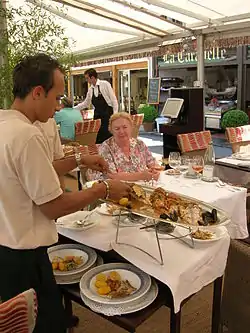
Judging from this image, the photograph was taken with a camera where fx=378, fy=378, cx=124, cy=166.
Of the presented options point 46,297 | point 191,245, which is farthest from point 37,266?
point 191,245

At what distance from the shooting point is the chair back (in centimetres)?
96

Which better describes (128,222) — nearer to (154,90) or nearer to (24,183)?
(24,183)

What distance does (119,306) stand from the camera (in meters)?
1.33

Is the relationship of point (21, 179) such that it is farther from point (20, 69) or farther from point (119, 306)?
Result: point (119, 306)

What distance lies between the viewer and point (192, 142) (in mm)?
4059

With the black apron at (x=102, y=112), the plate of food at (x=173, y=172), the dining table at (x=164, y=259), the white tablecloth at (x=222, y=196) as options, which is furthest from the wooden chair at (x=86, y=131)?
the dining table at (x=164, y=259)

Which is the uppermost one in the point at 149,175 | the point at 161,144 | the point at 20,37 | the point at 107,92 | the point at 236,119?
the point at 20,37

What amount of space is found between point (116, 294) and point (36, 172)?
1.78 feet

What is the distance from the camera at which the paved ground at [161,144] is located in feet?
23.9

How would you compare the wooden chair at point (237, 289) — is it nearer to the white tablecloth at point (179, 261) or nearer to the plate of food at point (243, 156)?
the white tablecloth at point (179, 261)

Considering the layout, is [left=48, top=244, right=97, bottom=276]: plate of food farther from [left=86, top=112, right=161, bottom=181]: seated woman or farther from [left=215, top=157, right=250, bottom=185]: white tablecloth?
[left=215, top=157, right=250, bottom=185]: white tablecloth

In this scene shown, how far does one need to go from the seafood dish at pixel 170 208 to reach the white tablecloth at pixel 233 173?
188 cm

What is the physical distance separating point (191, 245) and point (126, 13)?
16.8 feet

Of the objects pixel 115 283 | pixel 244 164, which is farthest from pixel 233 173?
pixel 115 283
